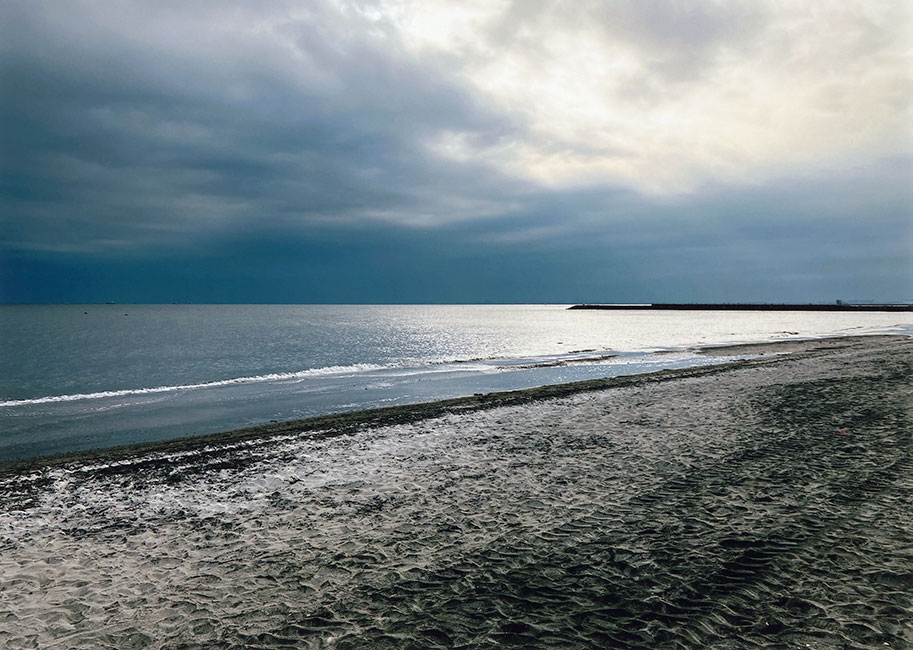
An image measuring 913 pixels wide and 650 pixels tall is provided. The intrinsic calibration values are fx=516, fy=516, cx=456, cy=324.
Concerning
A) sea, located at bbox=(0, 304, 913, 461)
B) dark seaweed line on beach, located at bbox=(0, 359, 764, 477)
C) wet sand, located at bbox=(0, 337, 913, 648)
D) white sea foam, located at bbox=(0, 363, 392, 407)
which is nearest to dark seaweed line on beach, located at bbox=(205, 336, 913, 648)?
wet sand, located at bbox=(0, 337, 913, 648)

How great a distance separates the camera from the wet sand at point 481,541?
20.5 feet

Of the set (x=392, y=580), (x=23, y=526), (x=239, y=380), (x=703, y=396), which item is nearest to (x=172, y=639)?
(x=392, y=580)

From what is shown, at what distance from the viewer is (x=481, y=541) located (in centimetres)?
876

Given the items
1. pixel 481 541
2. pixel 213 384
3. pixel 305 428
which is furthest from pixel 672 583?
pixel 213 384

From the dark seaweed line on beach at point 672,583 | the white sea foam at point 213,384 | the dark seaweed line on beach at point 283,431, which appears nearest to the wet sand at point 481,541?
the dark seaweed line on beach at point 672,583

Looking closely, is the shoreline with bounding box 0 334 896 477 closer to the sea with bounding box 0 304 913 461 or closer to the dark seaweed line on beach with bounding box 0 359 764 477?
the dark seaweed line on beach with bounding box 0 359 764 477

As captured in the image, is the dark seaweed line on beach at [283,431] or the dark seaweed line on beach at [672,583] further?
the dark seaweed line on beach at [283,431]

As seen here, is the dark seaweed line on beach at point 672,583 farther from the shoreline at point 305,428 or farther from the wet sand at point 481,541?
the shoreline at point 305,428

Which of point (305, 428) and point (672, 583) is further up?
point (672, 583)

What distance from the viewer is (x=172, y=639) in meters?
6.24

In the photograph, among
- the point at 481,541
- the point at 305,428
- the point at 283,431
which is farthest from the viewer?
the point at 305,428

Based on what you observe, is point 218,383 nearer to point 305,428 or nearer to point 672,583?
point 305,428

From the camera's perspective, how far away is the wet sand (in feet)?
20.5

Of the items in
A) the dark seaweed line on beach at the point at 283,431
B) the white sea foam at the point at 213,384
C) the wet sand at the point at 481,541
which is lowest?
the white sea foam at the point at 213,384
